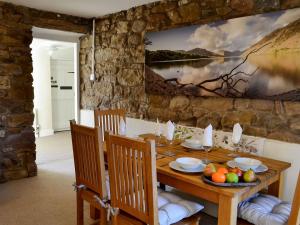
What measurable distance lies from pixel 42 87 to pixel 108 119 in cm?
345

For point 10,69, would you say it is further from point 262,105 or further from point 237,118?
point 262,105

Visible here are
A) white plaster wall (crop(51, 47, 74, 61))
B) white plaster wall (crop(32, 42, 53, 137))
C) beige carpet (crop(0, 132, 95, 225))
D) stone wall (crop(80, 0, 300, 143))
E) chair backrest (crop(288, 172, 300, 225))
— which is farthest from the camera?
white plaster wall (crop(51, 47, 74, 61))

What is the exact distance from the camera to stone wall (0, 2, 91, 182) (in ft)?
11.1

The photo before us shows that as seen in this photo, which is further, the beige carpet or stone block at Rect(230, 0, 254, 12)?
the beige carpet

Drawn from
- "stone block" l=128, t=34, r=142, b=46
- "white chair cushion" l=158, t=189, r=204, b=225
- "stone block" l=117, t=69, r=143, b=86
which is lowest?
"white chair cushion" l=158, t=189, r=204, b=225

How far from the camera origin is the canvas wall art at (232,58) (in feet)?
7.36

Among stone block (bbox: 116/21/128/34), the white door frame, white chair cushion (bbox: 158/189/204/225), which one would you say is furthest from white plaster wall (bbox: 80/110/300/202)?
the white door frame

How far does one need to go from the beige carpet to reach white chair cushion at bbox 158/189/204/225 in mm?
1065

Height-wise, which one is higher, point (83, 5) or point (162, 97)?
point (83, 5)

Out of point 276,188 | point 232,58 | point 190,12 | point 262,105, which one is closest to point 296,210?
point 276,188

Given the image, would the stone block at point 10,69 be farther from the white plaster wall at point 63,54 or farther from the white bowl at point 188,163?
the white plaster wall at point 63,54

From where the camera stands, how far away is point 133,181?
5.60 feet

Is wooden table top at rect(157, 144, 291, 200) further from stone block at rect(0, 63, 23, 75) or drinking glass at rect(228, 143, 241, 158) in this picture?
stone block at rect(0, 63, 23, 75)

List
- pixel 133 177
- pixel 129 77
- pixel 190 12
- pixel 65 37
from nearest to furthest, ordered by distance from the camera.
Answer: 1. pixel 133 177
2. pixel 190 12
3. pixel 129 77
4. pixel 65 37
